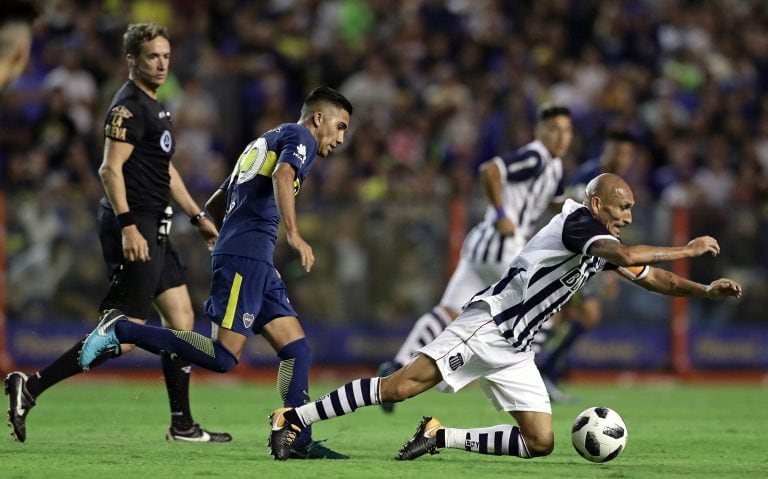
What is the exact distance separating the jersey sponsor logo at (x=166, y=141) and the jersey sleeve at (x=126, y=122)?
19 cm

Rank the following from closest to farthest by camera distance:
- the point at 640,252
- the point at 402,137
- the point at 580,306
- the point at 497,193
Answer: the point at 640,252 → the point at 497,193 → the point at 580,306 → the point at 402,137

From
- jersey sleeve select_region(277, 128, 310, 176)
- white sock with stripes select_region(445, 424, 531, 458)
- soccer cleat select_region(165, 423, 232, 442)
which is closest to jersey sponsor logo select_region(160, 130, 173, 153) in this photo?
jersey sleeve select_region(277, 128, 310, 176)

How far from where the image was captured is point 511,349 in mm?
7301

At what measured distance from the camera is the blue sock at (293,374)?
7574mm

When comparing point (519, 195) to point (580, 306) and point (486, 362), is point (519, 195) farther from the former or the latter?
point (486, 362)

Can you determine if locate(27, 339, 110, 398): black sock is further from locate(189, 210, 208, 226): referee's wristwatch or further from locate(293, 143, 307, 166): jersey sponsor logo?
locate(293, 143, 307, 166): jersey sponsor logo

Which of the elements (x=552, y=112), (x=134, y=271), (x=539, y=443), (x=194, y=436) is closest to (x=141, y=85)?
(x=134, y=271)

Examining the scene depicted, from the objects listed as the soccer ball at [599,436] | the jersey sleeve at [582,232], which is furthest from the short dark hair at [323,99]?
the soccer ball at [599,436]

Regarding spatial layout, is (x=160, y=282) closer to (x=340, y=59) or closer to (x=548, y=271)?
(x=548, y=271)

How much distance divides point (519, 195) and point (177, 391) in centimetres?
382

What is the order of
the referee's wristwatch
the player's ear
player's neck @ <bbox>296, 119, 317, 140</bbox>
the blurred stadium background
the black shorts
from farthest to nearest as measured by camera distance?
the blurred stadium background
the referee's wristwatch
the black shorts
player's neck @ <bbox>296, 119, 317, 140</bbox>
the player's ear

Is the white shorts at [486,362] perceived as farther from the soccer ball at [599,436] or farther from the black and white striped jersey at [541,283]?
the soccer ball at [599,436]

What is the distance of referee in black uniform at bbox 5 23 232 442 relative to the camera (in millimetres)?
7875

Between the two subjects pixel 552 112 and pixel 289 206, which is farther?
pixel 552 112
